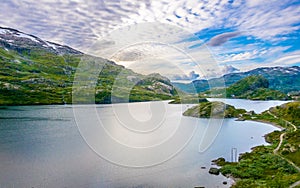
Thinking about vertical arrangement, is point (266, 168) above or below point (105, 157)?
above

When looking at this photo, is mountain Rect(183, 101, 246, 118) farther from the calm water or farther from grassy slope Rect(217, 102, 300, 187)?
grassy slope Rect(217, 102, 300, 187)

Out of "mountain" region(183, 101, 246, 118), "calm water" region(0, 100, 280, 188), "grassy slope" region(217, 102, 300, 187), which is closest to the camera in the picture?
"grassy slope" region(217, 102, 300, 187)

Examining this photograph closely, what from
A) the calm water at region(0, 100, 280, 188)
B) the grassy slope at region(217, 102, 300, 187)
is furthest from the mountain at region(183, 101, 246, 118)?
the grassy slope at region(217, 102, 300, 187)

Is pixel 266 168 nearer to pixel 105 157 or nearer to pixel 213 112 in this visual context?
pixel 105 157

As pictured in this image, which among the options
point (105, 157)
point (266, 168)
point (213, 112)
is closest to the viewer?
point (266, 168)

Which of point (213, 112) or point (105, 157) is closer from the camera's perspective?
point (105, 157)

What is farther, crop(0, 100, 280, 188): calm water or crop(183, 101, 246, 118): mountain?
crop(183, 101, 246, 118): mountain

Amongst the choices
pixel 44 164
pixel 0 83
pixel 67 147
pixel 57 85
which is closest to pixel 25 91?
pixel 0 83

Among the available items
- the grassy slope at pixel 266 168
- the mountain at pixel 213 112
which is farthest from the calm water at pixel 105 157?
the mountain at pixel 213 112

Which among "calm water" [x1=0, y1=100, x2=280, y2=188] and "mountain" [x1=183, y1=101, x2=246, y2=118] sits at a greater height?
"mountain" [x1=183, y1=101, x2=246, y2=118]

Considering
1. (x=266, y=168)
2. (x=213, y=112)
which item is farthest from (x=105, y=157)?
(x=213, y=112)

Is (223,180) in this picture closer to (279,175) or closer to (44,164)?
(279,175)
